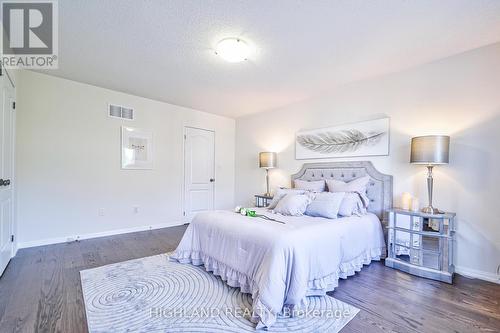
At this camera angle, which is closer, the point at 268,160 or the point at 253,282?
the point at 253,282

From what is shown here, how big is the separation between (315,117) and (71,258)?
4149 mm

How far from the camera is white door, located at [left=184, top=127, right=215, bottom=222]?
16.5 feet

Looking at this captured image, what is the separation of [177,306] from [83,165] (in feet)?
9.79

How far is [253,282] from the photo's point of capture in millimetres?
2000

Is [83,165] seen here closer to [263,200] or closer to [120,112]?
[120,112]

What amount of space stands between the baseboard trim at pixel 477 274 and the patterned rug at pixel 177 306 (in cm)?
165

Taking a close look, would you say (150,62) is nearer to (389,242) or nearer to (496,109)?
(389,242)

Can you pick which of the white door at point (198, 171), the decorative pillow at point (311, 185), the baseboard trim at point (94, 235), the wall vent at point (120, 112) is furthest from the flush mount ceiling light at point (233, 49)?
the baseboard trim at point (94, 235)

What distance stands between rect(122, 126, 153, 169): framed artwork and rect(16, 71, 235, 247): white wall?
0.33 feet

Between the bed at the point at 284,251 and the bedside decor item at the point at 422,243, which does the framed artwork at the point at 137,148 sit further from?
the bedside decor item at the point at 422,243

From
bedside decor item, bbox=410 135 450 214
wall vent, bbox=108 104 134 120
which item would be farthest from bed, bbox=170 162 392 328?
wall vent, bbox=108 104 134 120

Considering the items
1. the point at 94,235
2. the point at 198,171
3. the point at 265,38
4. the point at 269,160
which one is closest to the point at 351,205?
the point at 269,160

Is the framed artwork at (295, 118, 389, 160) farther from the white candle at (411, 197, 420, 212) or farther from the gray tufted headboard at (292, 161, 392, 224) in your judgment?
the white candle at (411, 197, 420, 212)

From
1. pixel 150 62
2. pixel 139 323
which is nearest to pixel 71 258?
pixel 139 323
